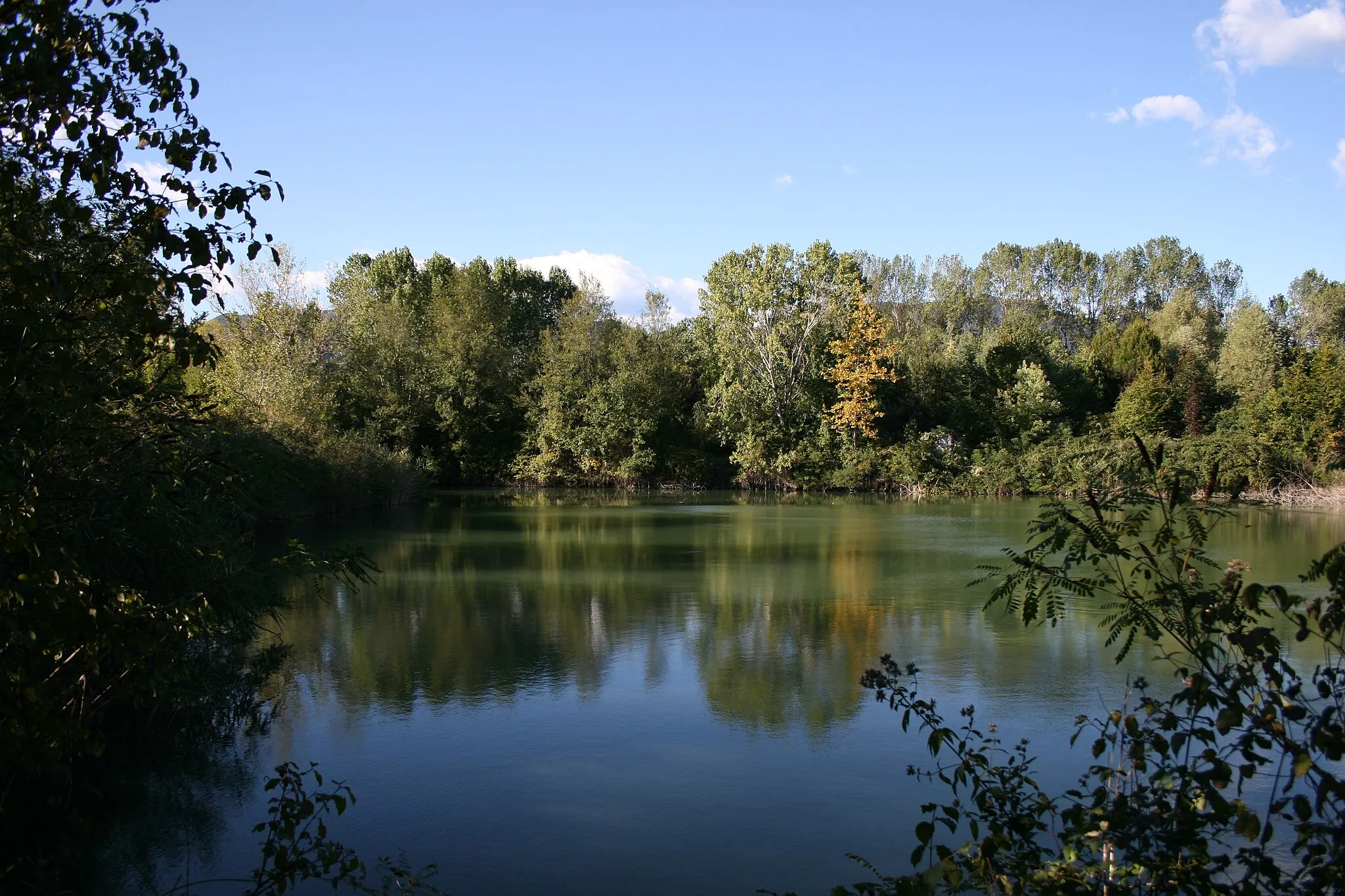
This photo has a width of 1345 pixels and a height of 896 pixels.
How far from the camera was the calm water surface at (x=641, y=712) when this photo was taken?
16.1 feet

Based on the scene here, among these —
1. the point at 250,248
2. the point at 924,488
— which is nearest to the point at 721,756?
the point at 250,248

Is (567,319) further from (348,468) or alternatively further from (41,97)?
(41,97)

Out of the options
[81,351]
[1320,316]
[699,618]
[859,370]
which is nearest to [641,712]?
[699,618]

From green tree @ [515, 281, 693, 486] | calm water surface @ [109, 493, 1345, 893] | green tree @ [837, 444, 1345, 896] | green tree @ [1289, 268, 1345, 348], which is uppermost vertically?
green tree @ [1289, 268, 1345, 348]

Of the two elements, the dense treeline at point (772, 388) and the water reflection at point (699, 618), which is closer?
the water reflection at point (699, 618)

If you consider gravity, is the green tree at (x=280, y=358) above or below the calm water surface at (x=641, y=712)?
above

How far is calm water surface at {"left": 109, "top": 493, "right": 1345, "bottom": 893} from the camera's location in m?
4.91

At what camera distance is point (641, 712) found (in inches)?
283

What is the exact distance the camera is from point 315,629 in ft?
32.4

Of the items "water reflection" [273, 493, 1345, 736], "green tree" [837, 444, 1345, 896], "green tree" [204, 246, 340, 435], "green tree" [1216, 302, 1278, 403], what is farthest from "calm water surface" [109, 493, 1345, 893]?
"green tree" [1216, 302, 1278, 403]

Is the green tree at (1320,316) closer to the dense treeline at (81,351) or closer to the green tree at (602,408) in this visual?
the green tree at (602,408)

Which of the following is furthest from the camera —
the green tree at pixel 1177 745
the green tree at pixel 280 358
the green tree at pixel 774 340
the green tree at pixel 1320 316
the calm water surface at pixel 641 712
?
the green tree at pixel 1320 316

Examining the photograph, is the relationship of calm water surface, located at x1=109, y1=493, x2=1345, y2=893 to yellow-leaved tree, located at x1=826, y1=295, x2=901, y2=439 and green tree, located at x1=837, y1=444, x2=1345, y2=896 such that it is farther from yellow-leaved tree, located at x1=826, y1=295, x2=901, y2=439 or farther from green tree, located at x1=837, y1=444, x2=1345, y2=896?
yellow-leaved tree, located at x1=826, y1=295, x2=901, y2=439

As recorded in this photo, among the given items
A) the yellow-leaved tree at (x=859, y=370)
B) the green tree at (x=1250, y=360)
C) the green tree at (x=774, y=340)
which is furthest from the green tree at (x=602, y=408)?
the green tree at (x=1250, y=360)
